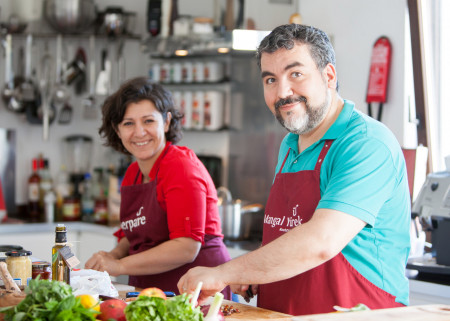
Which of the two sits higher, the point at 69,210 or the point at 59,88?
the point at 59,88

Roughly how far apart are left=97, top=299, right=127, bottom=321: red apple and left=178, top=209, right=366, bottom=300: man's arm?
266 millimetres

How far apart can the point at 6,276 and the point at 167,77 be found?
2981 mm

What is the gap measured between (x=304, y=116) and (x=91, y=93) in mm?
3250

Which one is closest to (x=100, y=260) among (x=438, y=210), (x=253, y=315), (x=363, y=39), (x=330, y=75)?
(x=253, y=315)

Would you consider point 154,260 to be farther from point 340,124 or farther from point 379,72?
point 379,72

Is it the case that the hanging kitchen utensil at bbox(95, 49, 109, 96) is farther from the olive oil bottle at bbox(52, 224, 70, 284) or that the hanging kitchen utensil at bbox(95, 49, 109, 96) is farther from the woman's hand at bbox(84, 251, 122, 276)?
the olive oil bottle at bbox(52, 224, 70, 284)

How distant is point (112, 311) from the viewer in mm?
1446

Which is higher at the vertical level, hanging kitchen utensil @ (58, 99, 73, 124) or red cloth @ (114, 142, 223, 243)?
hanging kitchen utensil @ (58, 99, 73, 124)

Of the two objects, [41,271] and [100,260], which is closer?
[41,271]

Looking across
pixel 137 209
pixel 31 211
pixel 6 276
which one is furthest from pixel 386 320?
pixel 31 211

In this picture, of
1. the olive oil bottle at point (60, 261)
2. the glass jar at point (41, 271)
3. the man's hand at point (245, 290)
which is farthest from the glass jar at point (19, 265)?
the man's hand at point (245, 290)

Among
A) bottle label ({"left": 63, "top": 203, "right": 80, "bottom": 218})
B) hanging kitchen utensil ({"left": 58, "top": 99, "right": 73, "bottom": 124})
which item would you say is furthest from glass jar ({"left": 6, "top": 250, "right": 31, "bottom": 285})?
hanging kitchen utensil ({"left": 58, "top": 99, "right": 73, "bottom": 124})

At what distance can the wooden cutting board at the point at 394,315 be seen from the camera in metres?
1.45

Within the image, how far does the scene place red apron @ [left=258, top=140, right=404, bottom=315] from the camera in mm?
1862
